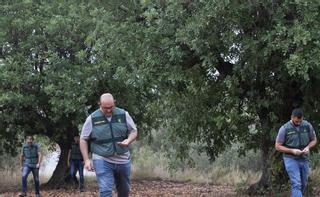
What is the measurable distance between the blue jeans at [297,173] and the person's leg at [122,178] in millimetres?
3035

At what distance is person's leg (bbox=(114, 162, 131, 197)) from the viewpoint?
8492 mm

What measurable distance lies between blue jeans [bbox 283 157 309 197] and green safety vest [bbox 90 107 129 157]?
3.23 meters

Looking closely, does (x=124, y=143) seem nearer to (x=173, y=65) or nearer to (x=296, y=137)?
(x=296, y=137)

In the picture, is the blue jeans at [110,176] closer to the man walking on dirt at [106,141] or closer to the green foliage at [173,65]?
the man walking on dirt at [106,141]

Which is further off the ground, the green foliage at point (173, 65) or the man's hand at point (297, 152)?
the green foliage at point (173, 65)

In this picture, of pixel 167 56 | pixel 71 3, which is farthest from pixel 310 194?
pixel 71 3

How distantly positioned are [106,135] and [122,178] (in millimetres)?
795

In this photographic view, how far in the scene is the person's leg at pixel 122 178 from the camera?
849 centimetres

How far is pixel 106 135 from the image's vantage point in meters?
8.28

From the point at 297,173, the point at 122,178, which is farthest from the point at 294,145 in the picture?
the point at 122,178

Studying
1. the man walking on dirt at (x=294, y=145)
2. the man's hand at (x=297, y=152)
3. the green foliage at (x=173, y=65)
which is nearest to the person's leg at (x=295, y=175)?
the man walking on dirt at (x=294, y=145)

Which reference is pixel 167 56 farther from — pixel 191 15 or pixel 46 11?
pixel 46 11

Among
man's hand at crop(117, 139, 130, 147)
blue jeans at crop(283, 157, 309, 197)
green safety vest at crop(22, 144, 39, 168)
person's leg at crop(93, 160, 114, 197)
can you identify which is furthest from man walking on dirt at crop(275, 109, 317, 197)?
green safety vest at crop(22, 144, 39, 168)

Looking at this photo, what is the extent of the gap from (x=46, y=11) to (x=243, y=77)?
27.4 feet
